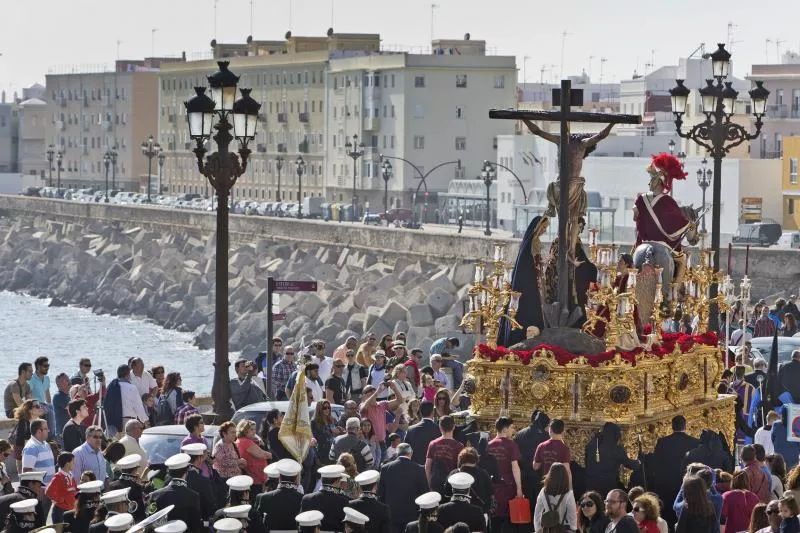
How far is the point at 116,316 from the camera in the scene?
103 m

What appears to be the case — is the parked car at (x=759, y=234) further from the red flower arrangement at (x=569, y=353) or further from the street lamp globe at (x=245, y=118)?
the red flower arrangement at (x=569, y=353)

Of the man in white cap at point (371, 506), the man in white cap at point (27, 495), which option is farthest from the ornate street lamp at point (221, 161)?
the man in white cap at point (371, 506)

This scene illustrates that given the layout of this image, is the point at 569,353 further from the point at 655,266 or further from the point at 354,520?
the point at 354,520

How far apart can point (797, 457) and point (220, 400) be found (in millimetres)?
5666

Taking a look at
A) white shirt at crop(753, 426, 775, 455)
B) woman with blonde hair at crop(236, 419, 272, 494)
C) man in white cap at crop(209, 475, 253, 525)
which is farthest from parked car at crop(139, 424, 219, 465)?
white shirt at crop(753, 426, 775, 455)

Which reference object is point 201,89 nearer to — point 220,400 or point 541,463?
point 220,400

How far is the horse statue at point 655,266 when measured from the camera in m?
20.1

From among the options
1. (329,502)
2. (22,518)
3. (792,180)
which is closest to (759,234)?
(792,180)

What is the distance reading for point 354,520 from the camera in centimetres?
1535

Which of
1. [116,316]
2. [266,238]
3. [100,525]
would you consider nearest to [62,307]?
[116,316]

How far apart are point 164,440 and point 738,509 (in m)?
6.32

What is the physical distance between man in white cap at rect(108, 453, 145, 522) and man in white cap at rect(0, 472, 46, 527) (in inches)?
22.1

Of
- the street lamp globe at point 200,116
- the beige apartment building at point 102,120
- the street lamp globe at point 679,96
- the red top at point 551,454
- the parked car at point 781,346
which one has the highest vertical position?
the beige apartment building at point 102,120

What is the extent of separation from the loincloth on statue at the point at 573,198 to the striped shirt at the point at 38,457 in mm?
4866
